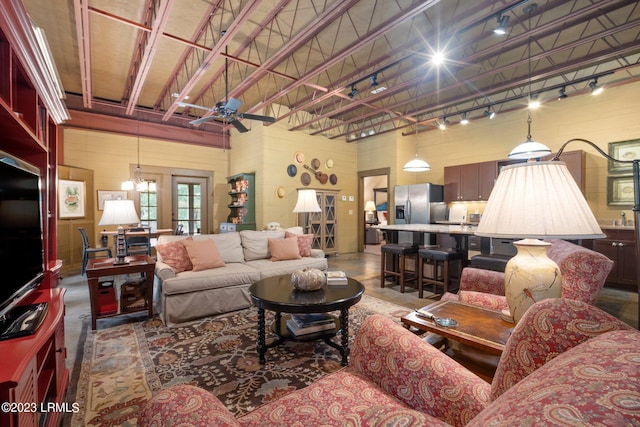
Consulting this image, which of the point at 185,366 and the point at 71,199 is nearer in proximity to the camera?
the point at 185,366

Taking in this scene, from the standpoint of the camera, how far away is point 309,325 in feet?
8.09

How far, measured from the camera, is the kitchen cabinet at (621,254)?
14.4ft

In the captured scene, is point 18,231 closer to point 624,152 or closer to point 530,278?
point 530,278

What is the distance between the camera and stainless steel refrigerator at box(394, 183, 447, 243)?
6.73m

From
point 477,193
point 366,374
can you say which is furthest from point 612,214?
point 366,374

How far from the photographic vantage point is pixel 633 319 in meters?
3.30

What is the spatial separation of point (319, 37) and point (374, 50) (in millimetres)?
923

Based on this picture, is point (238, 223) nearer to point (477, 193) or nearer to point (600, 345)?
point (477, 193)

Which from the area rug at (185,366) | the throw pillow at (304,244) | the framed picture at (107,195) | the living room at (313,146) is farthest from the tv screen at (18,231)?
the framed picture at (107,195)

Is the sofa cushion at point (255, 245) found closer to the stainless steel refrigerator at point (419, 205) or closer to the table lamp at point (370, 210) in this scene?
the stainless steel refrigerator at point (419, 205)

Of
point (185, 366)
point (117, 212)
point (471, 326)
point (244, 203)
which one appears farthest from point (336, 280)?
point (244, 203)

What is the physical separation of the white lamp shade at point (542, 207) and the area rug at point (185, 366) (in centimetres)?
165

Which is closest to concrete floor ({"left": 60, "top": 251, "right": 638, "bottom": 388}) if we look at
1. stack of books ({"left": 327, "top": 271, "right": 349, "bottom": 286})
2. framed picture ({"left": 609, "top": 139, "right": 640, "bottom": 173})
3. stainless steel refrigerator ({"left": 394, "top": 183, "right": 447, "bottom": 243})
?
stack of books ({"left": 327, "top": 271, "right": 349, "bottom": 286})

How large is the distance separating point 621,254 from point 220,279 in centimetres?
575
